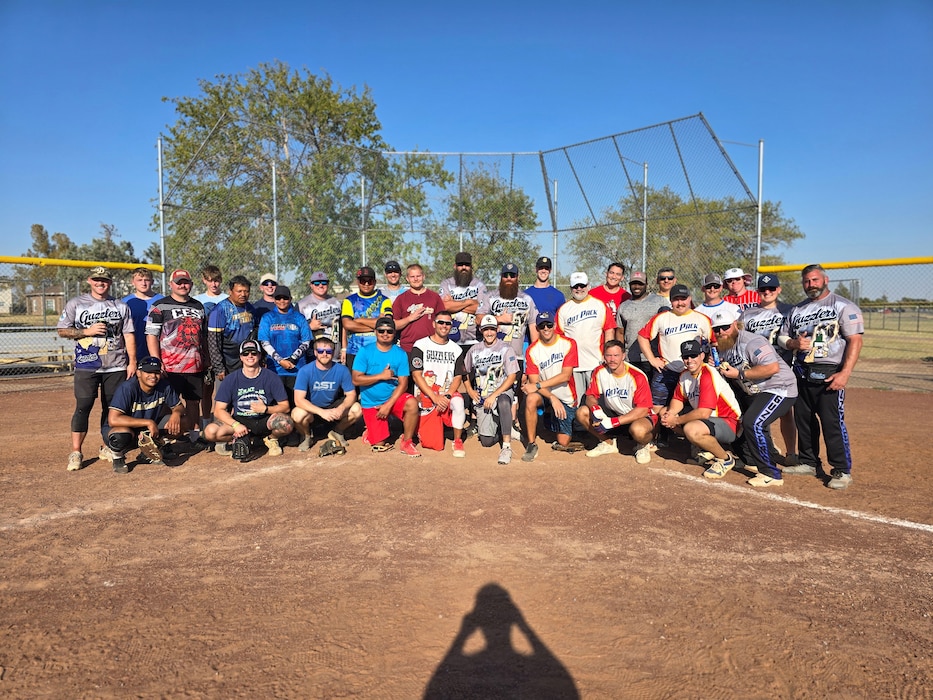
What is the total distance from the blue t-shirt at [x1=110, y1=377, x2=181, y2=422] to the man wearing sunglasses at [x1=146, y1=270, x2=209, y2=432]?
0.21 meters

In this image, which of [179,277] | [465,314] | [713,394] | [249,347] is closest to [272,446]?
[249,347]

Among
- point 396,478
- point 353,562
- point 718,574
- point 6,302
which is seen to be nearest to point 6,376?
point 6,302

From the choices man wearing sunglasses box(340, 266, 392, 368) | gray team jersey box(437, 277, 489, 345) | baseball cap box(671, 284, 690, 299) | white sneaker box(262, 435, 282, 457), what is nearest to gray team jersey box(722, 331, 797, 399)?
baseball cap box(671, 284, 690, 299)

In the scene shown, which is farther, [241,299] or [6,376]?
[6,376]

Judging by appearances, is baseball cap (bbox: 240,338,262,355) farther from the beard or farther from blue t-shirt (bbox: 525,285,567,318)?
blue t-shirt (bbox: 525,285,567,318)

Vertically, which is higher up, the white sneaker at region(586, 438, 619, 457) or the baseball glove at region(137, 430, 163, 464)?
the baseball glove at region(137, 430, 163, 464)

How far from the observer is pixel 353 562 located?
12.4ft

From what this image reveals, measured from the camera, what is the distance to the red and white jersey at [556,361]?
6793mm

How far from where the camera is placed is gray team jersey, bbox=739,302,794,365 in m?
5.98

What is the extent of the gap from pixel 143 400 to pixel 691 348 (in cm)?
571

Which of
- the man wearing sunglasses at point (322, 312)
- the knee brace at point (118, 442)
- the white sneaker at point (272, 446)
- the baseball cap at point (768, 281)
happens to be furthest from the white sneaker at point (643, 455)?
the knee brace at point (118, 442)

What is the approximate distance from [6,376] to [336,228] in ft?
24.6

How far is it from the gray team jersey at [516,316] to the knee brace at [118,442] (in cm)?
434

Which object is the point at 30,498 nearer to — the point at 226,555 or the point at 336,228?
the point at 226,555
